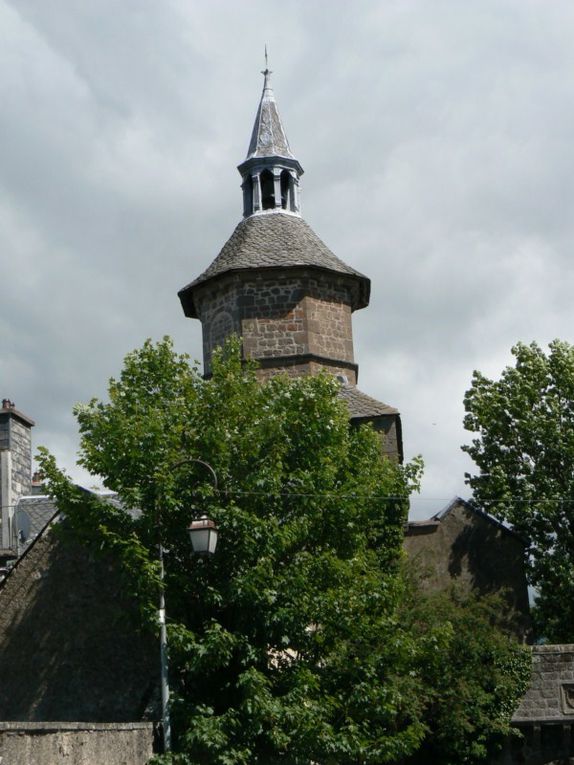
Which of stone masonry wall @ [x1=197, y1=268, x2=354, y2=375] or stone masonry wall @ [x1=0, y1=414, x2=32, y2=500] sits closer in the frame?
stone masonry wall @ [x1=197, y1=268, x2=354, y2=375]

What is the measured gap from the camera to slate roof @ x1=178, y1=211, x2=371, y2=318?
1259 inches

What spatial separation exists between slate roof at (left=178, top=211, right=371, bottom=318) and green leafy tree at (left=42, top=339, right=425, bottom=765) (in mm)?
10536

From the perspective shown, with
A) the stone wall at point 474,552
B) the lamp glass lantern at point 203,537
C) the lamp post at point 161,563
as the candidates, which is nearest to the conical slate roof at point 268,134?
the stone wall at point 474,552

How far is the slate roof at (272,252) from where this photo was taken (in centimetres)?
3198

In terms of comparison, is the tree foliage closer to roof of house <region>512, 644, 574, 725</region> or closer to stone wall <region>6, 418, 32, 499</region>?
roof of house <region>512, 644, 574, 725</region>

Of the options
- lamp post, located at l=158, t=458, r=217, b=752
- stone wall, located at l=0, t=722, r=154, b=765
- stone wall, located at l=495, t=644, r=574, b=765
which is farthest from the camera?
stone wall, located at l=495, t=644, r=574, b=765

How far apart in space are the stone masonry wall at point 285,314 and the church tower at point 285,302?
2 centimetres

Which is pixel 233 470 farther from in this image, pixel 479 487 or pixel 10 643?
pixel 479 487

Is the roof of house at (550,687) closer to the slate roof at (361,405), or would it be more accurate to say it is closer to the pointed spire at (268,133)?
the slate roof at (361,405)

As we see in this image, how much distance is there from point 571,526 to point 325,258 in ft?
31.1

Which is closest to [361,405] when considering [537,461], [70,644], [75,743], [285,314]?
[285,314]

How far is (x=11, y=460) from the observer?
32.1 m

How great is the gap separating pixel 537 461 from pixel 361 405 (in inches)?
243

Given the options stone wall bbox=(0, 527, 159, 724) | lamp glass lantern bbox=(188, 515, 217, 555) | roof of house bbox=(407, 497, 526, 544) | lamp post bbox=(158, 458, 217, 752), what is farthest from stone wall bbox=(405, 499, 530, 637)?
lamp glass lantern bbox=(188, 515, 217, 555)
